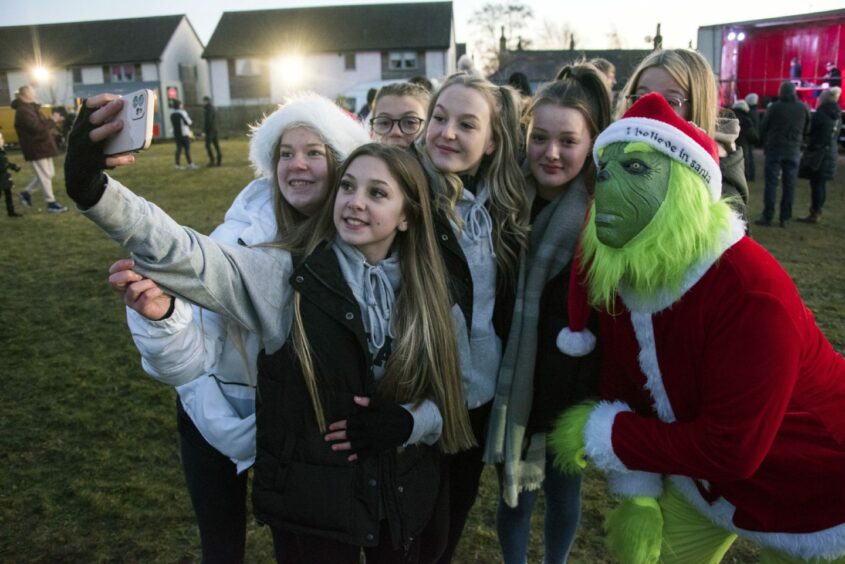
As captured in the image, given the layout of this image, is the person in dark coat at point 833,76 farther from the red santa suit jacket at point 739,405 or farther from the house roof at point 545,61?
the house roof at point 545,61

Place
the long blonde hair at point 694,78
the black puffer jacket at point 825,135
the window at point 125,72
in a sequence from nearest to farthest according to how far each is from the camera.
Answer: the long blonde hair at point 694,78 → the black puffer jacket at point 825,135 → the window at point 125,72

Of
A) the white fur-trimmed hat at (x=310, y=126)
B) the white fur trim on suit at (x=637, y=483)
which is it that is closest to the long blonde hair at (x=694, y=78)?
the white fur-trimmed hat at (x=310, y=126)

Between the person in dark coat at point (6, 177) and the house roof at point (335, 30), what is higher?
the house roof at point (335, 30)

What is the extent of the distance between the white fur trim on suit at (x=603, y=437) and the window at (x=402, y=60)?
41.8 meters

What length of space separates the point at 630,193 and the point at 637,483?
0.85 meters

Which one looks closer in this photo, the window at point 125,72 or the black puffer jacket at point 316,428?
the black puffer jacket at point 316,428

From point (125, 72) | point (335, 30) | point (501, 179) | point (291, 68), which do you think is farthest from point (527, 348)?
point (125, 72)

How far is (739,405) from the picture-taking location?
1.44m

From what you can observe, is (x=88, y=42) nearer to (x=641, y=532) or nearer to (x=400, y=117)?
(x=400, y=117)

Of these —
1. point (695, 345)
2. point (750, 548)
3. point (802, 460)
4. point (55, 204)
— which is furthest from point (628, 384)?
point (55, 204)

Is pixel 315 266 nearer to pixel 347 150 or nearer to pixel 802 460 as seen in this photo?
pixel 347 150

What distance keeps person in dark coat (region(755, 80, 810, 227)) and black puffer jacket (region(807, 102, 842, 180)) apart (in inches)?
6.5

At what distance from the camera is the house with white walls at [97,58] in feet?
137

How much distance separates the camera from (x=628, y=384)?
181cm
